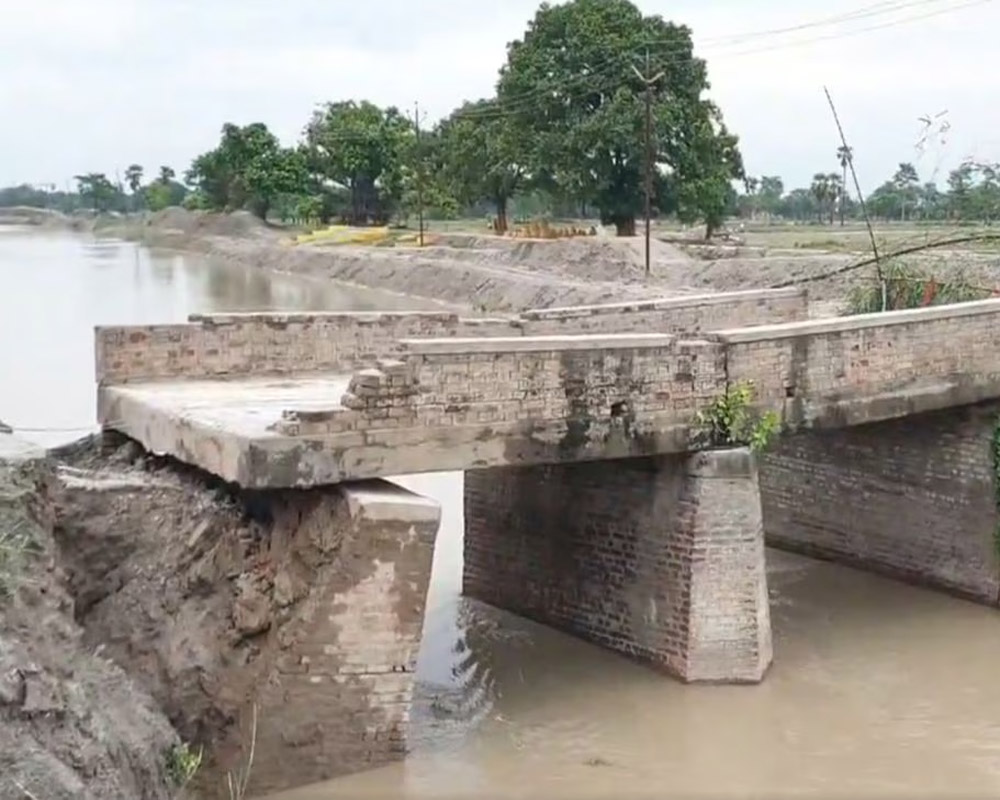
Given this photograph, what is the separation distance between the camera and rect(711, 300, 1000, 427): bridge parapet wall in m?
10.0

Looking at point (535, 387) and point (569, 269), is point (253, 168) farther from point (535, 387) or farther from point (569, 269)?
point (535, 387)

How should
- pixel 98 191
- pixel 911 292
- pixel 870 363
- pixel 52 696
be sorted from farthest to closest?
pixel 98 191
pixel 911 292
pixel 870 363
pixel 52 696

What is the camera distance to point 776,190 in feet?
331

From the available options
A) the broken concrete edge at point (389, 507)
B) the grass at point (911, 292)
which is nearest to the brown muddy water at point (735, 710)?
the broken concrete edge at point (389, 507)

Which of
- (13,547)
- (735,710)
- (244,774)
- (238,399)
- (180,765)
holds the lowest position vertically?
(735,710)

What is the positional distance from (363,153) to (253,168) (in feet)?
21.3

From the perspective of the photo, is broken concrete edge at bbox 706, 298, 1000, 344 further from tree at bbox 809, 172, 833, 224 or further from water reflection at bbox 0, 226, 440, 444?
tree at bbox 809, 172, 833, 224

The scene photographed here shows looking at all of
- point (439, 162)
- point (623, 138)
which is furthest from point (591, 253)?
point (439, 162)

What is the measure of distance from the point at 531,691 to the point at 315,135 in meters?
64.9

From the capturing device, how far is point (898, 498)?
41.8ft

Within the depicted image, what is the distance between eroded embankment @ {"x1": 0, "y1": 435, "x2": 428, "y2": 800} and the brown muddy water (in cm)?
44

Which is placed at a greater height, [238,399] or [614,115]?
[614,115]

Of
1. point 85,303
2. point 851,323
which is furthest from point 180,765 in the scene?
point 85,303

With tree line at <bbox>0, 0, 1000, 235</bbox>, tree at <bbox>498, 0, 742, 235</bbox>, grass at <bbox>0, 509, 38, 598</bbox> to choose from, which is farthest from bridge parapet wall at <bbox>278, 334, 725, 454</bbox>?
tree at <bbox>498, 0, 742, 235</bbox>
